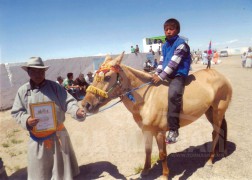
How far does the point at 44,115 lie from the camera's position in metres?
3.32

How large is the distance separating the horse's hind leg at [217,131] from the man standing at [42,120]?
9.47 feet

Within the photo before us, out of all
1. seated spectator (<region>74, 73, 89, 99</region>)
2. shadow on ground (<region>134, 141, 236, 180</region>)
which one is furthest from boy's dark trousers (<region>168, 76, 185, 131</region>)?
seated spectator (<region>74, 73, 89, 99</region>)

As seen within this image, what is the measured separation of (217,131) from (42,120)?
11.9ft

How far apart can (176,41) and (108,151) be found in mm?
3362

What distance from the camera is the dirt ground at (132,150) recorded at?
14.3 ft

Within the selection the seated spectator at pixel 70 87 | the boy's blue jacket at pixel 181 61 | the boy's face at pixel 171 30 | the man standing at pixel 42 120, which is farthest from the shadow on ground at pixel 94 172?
the seated spectator at pixel 70 87

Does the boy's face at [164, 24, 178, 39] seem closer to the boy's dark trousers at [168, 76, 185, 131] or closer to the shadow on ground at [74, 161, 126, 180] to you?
the boy's dark trousers at [168, 76, 185, 131]

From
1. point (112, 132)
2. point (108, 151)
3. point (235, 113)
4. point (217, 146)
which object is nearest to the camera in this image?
point (217, 146)

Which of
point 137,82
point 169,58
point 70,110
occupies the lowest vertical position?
point 70,110

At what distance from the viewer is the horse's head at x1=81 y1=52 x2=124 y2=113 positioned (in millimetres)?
3361

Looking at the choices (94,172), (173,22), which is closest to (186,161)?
(94,172)

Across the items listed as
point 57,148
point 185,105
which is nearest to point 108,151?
point 57,148

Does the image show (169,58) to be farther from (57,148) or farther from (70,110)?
(57,148)

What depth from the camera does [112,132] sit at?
22.7 feet
